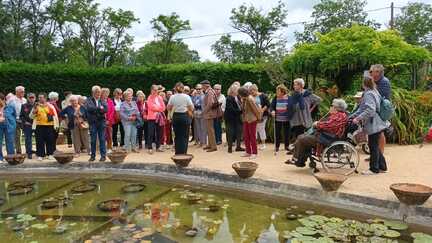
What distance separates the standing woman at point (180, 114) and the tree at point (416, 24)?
109 ft

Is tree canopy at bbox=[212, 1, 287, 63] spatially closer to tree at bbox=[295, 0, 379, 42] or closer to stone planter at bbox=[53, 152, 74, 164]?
tree at bbox=[295, 0, 379, 42]

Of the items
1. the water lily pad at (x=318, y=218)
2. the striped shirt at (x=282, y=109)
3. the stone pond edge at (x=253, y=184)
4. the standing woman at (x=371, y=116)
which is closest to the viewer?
the water lily pad at (x=318, y=218)

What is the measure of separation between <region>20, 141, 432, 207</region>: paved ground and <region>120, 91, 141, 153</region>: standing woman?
1.66 ft

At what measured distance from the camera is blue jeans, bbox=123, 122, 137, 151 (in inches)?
352

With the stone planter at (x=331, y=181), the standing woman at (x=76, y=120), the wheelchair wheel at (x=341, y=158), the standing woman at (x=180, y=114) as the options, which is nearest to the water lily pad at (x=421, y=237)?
the stone planter at (x=331, y=181)

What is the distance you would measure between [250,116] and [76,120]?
3.84 m

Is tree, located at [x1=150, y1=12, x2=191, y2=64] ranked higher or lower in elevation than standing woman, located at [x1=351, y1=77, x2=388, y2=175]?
higher

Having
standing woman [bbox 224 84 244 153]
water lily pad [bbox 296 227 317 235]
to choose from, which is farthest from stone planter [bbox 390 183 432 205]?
standing woman [bbox 224 84 244 153]

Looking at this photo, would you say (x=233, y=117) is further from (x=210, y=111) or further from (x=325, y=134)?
(x=325, y=134)

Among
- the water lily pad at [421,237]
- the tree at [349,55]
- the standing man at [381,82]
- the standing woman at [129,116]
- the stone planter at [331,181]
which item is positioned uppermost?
the tree at [349,55]

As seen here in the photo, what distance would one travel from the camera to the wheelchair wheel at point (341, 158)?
20.0 ft

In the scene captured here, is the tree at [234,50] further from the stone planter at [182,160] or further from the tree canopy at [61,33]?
the stone planter at [182,160]

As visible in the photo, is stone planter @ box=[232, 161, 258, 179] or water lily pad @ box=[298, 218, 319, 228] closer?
water lily pad @ box=[298, 218, 319, 228]

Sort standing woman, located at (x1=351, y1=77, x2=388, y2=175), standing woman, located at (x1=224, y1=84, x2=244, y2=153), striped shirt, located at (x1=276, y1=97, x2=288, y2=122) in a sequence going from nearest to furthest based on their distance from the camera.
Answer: standing woman, located at (x1=351, y1=77, x2=388, y2=175) < striped shirt, located at (x1=276, y1=97, x2=288, y2=122) < standing woman, located at (x1=224, y1=84, x2=244, y2=153)
